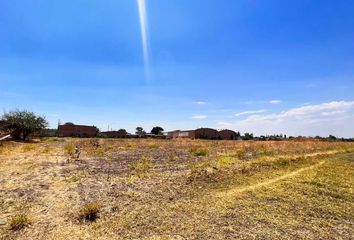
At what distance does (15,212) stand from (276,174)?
31.5 feet

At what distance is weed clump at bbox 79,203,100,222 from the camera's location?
300 inches

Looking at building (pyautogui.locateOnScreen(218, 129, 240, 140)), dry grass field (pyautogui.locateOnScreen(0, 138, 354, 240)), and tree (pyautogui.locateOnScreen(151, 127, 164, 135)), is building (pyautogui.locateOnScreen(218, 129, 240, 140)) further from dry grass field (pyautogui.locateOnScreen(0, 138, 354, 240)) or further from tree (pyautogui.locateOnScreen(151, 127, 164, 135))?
dry grass field (pyautogui.locateOnScreen(0, 138, 354, 240))

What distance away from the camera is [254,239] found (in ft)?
21.1

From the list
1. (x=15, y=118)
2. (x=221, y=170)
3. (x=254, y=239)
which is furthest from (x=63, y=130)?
(x=254, y=239)

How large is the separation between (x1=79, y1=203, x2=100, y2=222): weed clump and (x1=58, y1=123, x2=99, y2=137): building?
96.5 meters

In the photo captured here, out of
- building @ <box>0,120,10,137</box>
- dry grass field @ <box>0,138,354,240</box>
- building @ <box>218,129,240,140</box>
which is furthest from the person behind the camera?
building @ <box>218,129,240,140</box>

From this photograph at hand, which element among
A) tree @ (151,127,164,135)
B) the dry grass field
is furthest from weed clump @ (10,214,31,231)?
tree @ (151,127,164,135)

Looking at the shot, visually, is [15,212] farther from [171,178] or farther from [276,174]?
[276,174]

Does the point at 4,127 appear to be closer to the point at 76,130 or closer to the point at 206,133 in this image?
the point at 76,130

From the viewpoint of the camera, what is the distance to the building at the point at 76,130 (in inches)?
3979

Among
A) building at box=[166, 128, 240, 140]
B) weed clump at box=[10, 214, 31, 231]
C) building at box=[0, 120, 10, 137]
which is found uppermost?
building at box=[166, 128, 240, 140]

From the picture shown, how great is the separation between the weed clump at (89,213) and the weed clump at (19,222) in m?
1.19

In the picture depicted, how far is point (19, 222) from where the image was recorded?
720 centimetres

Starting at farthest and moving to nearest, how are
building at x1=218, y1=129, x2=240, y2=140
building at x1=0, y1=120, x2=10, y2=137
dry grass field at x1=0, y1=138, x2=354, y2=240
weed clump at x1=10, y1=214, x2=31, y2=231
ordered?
building at x1=218, y1=129, x2=240, y2=140 < building at x1=0, y1=120, x2=10, y2=137 < weed clump at x1=10, y1=214, x2=31, y2=231 < dry grass field at x1=0, y1=138, x2=354, y2=240
